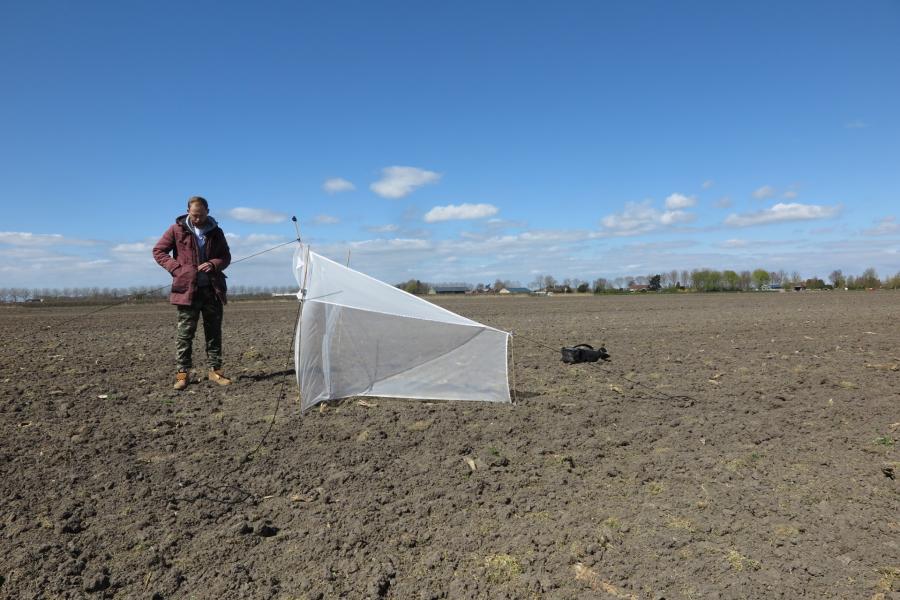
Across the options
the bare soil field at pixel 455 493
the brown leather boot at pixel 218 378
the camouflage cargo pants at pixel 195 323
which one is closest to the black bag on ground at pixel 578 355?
the bare soil field at pixel 455 493

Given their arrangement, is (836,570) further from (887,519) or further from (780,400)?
(780,400)

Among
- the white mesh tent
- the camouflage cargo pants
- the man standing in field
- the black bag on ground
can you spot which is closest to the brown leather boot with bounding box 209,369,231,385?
the camouflage cargo pants

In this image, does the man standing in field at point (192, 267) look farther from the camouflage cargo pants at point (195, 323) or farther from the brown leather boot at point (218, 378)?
the brown leather boot at point (218, 378)

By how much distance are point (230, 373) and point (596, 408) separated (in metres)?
5.42

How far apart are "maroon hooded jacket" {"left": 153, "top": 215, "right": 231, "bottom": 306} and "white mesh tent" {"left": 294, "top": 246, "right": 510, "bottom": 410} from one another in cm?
135

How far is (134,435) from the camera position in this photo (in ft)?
17.2

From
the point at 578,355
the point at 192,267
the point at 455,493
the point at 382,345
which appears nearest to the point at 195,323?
the point at 192,267

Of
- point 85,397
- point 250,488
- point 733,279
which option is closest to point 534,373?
point 250,488

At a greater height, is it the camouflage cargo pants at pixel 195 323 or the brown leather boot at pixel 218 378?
the camouflage cargo pants at pixel 195 323

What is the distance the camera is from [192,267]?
23.1 ft

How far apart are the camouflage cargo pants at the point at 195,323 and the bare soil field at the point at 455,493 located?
0.46m

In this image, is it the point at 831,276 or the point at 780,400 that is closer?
the point at 780,400

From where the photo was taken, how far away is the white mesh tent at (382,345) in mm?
6312

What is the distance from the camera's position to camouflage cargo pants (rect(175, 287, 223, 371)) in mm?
7137
